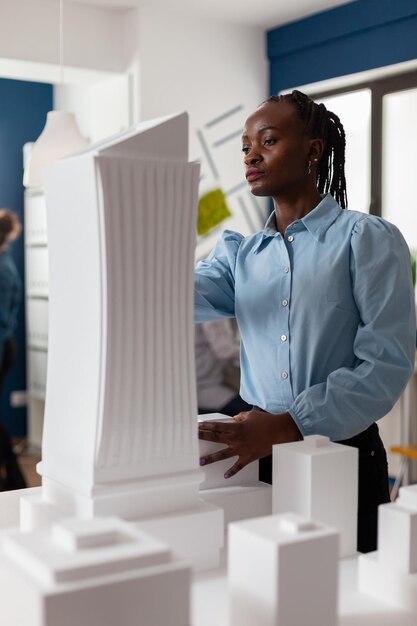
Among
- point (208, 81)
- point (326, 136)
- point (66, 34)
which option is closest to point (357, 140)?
point (208, 81)

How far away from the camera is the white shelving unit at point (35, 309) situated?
232 inches

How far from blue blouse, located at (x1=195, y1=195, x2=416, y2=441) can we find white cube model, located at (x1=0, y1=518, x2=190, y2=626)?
21.8 inches

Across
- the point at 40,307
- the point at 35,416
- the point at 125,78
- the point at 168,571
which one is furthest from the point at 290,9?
the point at 168,571

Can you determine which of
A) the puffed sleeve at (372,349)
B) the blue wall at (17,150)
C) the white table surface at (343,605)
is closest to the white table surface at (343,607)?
the white table surface at (343,605)

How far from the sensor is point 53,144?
355cm

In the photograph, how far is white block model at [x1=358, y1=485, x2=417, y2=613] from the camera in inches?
36.7

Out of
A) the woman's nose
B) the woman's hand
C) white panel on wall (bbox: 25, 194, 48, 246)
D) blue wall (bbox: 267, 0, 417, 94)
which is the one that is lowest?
the woman's hand

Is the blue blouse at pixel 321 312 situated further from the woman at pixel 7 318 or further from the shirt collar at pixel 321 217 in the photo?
the woman at pixel 7 318

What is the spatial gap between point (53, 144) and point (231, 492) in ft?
8.46

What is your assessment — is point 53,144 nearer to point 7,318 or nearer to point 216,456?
point 7,318

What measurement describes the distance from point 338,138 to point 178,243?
0.66 m

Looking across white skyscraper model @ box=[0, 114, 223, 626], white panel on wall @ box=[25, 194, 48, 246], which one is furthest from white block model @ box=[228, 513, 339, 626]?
white panel on wall @ box=[25, 194, 48, 246]

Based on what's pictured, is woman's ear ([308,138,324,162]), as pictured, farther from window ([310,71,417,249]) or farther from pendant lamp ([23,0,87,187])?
window ([310,71,417,249])

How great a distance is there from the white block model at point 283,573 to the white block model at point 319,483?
0.24 metres
